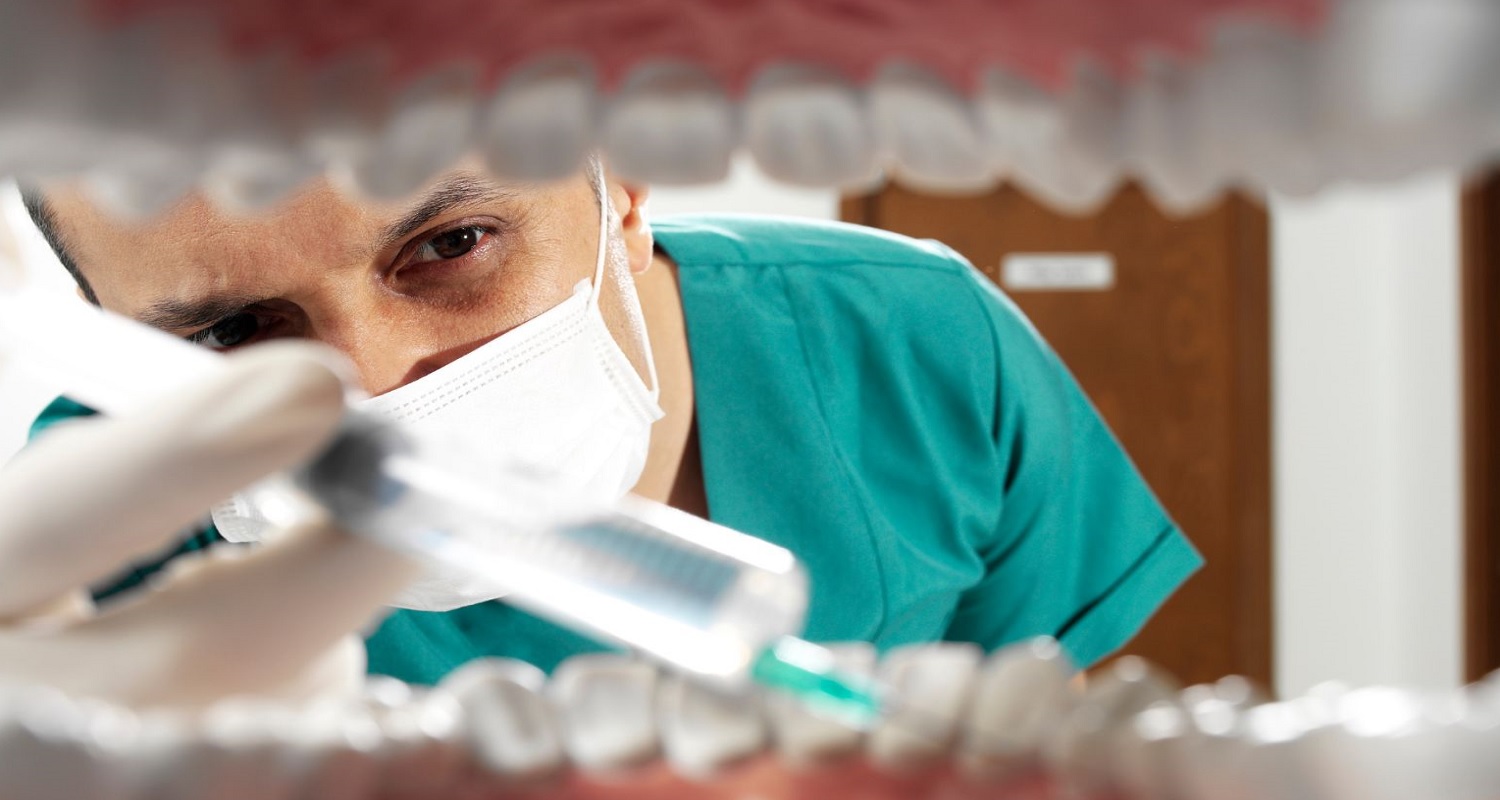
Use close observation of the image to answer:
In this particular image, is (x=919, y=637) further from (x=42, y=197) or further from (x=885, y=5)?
(x=885, y=5)

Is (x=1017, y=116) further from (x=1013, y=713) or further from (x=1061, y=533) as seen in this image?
(x=1061, y=533)

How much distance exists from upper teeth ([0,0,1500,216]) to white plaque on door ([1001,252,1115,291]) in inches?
74.8

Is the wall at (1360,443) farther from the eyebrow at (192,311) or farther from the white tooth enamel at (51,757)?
the white tooth enamel at (51,757)

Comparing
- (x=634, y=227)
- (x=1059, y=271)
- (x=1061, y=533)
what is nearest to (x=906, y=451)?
(x=1061, y=533)

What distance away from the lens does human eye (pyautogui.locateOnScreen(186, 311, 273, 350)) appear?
69cm

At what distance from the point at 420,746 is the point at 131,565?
0.63m

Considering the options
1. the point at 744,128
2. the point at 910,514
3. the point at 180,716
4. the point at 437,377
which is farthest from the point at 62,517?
the point at 910,514

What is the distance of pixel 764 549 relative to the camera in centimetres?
29

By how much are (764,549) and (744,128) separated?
93 mm

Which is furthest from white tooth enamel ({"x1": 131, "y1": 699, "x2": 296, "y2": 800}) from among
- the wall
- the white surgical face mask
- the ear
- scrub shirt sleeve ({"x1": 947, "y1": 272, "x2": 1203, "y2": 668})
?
the wall

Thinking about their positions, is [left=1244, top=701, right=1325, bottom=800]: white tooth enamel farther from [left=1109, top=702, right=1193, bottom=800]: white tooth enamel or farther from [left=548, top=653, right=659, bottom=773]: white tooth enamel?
[left=548, top=653, right=659, bottom=773]: white tooth enamel

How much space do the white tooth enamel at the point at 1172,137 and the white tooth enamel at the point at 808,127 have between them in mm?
52

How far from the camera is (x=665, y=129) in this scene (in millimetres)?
251

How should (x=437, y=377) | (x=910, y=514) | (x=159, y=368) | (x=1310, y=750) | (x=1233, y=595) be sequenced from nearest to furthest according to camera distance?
(x=1310, y=750) < (x=159, y=368) < (x=437, y=377) < (x=910, y=514) < (x=1233, y=595)
